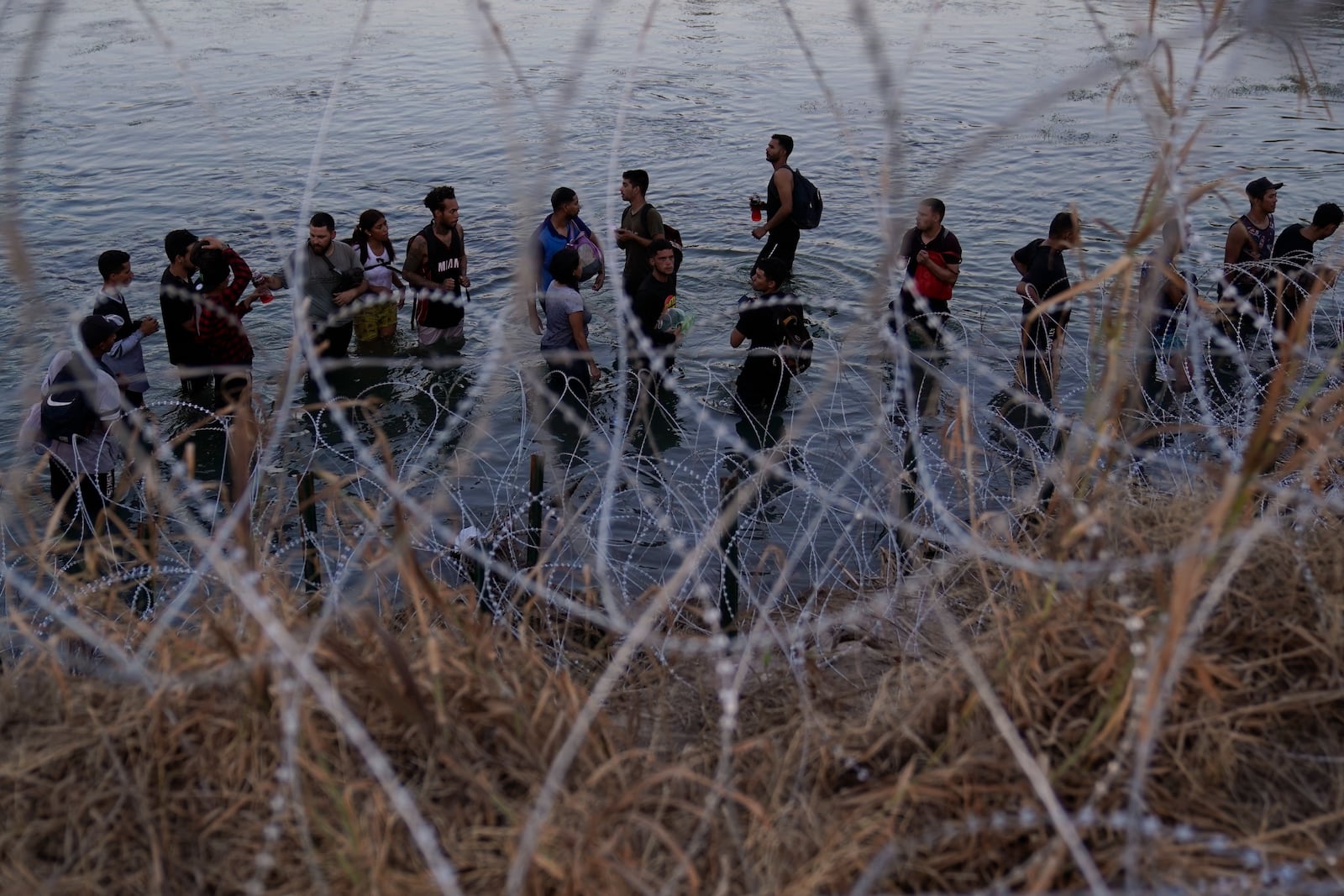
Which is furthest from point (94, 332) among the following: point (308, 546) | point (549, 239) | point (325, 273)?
point (549, 239)

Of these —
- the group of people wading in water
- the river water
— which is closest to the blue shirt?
the group of people wading in water

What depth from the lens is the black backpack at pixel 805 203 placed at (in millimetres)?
10086

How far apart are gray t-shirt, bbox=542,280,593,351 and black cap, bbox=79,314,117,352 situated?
8.71 feet

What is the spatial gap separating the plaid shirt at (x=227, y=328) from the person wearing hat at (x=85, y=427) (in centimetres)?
77

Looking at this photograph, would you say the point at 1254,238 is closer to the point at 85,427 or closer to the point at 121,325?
the point at 121,325

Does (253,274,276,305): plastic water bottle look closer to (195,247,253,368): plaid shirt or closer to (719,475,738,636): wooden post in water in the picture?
(195,247,253,368): plaid shirt

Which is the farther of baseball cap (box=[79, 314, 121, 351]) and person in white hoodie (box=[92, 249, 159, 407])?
person in white hoodie (box=[92, 249, 159, 407])

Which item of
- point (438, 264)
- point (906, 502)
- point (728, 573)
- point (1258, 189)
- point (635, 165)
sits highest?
point (1258, 189)

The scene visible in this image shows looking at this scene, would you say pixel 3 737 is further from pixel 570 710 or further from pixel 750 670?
pixel 750 670

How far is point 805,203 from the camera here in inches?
399

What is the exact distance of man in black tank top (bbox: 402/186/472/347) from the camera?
8484mm

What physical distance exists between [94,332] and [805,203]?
6.06m

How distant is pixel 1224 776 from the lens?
11.1ft

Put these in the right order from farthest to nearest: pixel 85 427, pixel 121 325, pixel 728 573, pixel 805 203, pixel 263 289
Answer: pixel 805 203, pixel 263 289, pixel 121 325, pixel 85 427, pixel 728 573
